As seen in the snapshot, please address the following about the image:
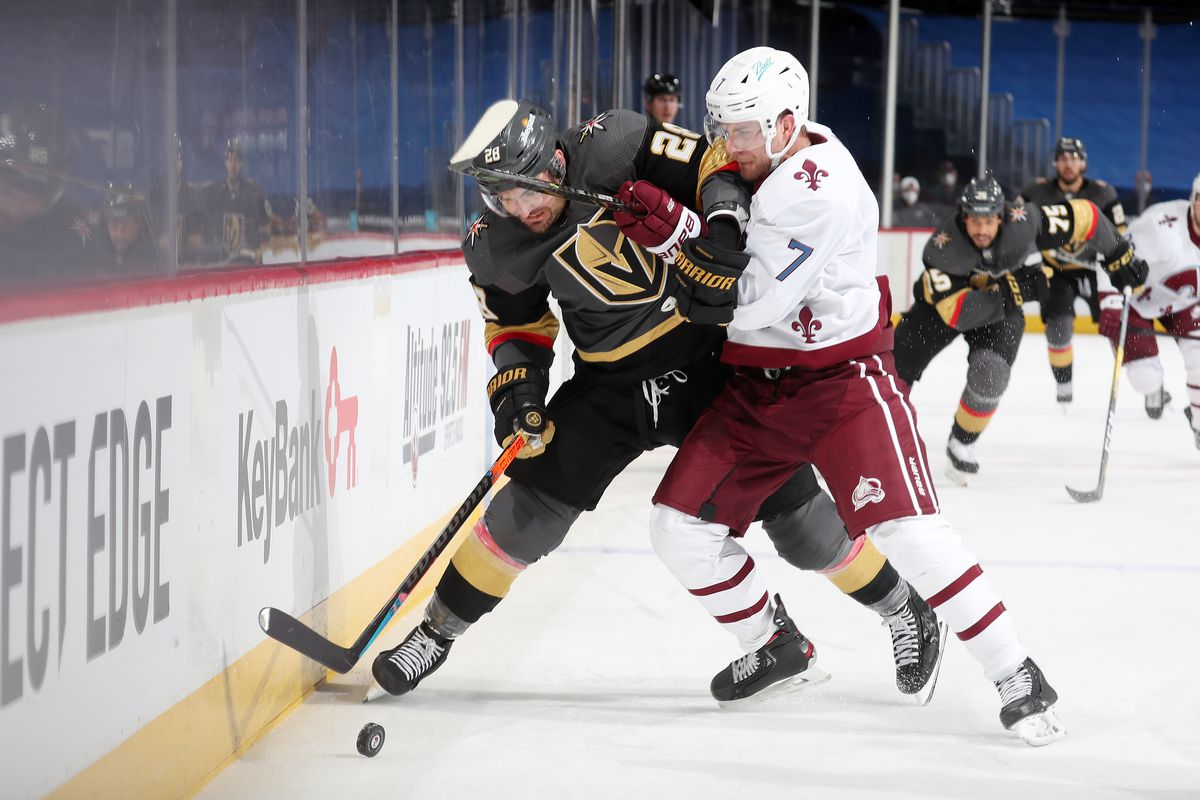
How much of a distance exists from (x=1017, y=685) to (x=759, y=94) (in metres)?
1.02

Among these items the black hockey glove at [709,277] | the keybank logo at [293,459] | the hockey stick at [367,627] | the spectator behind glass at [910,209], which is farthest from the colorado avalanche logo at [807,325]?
the spectator behind glass at [910,209]

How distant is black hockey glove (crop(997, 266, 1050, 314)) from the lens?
16.0 ft

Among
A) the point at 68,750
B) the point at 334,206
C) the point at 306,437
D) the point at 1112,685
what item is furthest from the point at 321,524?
the point at 1112,685

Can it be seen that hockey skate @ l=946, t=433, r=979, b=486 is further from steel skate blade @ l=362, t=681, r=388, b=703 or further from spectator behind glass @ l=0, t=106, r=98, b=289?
spectator behind glass @ l=0, t=106, r=98, b=289

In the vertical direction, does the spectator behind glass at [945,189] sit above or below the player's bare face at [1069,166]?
below

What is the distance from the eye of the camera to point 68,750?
175cm

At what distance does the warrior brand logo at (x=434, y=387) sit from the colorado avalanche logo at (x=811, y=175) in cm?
125

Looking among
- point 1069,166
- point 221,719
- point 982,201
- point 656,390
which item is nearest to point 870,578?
point 656,390

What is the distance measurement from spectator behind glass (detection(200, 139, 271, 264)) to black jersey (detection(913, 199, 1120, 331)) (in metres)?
2.81

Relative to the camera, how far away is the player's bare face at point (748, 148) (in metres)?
2.30

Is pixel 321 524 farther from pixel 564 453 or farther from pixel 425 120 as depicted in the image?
pixel 425 120

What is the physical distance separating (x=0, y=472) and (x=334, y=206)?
153 centimetres

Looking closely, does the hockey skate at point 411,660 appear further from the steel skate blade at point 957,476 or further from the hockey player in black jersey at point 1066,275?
the hockey player in black jersey at point 1066,275

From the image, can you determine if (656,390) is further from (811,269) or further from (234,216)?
(234,216)
